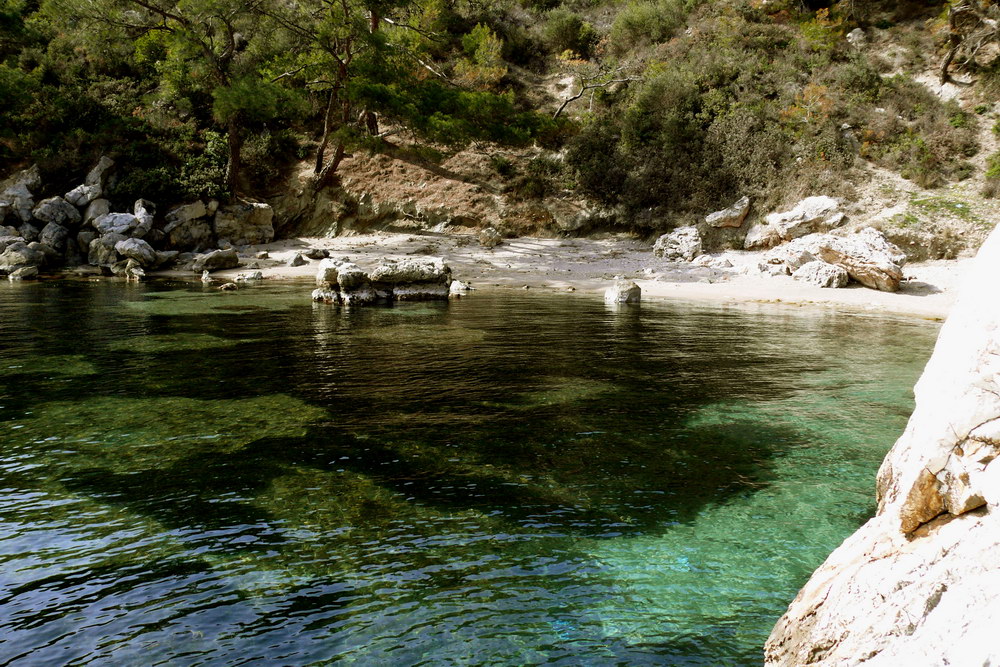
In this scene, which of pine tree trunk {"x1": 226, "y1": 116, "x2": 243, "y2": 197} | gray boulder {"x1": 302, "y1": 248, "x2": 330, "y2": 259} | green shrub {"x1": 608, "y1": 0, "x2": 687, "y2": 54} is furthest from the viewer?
green shrub {"x1": 608, "y1": 0, "x2": 687, "y2": 54}

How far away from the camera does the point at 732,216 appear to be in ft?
87.9

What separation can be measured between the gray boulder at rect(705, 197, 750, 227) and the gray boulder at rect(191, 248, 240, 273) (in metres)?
19.7

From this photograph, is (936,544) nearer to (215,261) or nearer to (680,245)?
(680,245)

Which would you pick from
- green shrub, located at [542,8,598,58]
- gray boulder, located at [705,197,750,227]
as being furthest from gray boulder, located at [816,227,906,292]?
green shrub, located at [542,8,598,58]

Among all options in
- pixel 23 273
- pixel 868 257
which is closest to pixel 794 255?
pixel 868 257

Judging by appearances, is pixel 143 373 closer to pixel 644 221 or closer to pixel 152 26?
pixel 644 221

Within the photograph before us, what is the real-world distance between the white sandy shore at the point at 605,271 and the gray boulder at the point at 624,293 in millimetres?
1646

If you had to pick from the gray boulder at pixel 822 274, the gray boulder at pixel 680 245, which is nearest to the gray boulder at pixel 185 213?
the gray boulder at pixel 680 245

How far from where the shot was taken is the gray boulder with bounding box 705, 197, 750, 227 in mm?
26797

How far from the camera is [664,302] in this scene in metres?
19.8

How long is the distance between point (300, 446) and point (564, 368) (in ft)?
16.3

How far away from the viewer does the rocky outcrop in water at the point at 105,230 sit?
25125mm

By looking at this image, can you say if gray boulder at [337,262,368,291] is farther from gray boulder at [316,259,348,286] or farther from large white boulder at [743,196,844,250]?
large white boulder at [743,196,844,250]

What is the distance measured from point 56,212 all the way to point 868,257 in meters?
30.3
